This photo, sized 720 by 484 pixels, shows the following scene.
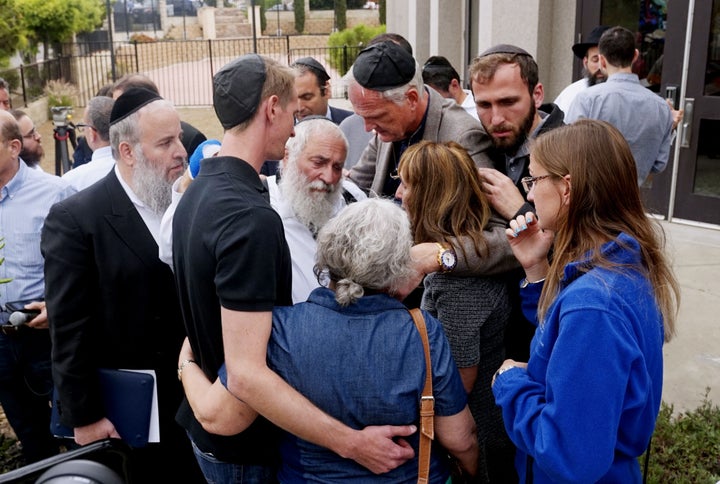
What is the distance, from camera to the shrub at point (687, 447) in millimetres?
3467

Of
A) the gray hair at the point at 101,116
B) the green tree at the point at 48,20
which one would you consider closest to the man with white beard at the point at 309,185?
the gray hair at the point at 101,116

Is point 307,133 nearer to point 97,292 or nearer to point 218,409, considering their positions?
point 97,292

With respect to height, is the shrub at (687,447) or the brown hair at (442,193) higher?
the brown hair at (442,193)

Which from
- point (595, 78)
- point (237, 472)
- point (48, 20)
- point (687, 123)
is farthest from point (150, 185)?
point (48, 20)

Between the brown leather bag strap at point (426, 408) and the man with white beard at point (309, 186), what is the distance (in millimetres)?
852

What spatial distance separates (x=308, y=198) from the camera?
2816 millimetres

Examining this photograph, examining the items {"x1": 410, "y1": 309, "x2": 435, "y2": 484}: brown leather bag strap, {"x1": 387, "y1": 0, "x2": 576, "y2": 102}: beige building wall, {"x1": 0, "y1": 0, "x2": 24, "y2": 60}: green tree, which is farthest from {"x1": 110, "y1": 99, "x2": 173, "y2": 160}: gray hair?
{"x1": 0, "y1": 0, "x2": 24, "y2": 60}: green tree

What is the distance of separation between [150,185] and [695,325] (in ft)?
13.3

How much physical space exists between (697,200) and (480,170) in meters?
5.50

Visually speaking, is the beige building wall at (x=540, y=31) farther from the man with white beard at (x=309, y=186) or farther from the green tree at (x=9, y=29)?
the green tree at (x=9, y=29)

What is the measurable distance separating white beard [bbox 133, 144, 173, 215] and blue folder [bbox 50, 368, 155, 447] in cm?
63

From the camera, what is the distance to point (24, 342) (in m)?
3.31

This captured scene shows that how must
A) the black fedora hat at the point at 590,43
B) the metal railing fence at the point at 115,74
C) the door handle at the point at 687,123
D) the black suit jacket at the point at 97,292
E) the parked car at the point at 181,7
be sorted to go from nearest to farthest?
the black suit jacket at the point at 97,292 → the black fedora hat at the point at 590,43 → the door handle at the point at 687,123 → the metal railing fence at the point at 115,74 → the parked car at the point at 181,7

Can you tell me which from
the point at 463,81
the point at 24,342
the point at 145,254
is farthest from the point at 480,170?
the point at 463,81
